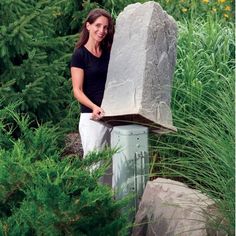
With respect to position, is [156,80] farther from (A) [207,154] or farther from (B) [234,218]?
(B) [234,218]

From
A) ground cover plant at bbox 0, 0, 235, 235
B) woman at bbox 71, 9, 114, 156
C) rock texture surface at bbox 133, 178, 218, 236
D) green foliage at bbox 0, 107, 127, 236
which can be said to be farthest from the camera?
woman at bbox 71, 9, 114, 156

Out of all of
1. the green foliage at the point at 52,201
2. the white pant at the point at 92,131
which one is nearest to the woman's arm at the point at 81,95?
the white pant at the point at 92,131

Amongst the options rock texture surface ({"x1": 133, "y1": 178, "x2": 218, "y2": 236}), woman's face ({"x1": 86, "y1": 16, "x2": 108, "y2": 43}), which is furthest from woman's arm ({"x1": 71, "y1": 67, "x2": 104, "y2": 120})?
rock texture surface ({"x1": 133, "y1": 178, "x2": 218, "y2": 236})

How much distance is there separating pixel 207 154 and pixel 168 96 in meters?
0.88

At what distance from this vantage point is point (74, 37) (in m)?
7.71

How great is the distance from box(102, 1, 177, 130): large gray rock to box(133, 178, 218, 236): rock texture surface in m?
0.53

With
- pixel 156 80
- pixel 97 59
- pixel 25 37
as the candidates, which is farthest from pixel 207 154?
pixel 25 37

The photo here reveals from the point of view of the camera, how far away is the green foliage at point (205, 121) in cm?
443

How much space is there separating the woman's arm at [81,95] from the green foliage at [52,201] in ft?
3.39

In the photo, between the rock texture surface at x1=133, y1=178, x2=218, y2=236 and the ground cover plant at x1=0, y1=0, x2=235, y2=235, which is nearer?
the ground cover plant at x1=0, y1=0, x2=235, y2=235

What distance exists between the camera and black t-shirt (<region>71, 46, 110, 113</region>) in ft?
17.6

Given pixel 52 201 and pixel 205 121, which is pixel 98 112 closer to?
pixel 205 121

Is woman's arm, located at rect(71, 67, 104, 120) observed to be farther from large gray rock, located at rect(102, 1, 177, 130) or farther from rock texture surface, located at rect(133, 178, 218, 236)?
rock texture surface, located at rect(133, 178, 218, 236)

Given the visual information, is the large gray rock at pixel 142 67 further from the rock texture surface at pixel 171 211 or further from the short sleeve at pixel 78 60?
the rock texture surface at pixel 171 211
